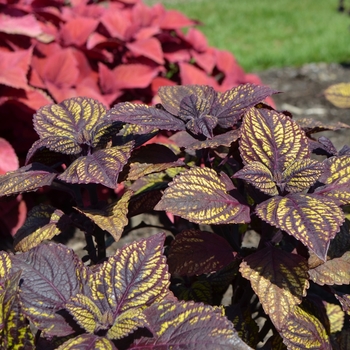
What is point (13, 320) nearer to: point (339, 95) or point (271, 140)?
point (271, 140)

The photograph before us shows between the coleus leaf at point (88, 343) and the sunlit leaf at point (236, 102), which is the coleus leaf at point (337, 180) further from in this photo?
the coleus leaf at point (88, 343)

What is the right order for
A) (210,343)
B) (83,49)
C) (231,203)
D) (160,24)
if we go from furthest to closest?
(160,24) < (83,49) < (231,203) < (210,343)

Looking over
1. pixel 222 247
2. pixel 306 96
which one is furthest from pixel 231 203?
pixel 306 96

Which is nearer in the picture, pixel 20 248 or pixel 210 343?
pixel 210 343

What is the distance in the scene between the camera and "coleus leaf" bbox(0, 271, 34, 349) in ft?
2.35

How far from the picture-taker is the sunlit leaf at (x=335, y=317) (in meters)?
1.25

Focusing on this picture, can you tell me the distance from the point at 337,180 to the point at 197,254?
29 centimetres

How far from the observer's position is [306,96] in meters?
3.92

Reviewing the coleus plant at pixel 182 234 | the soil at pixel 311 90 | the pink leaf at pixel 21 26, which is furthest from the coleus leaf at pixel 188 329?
the soil at pixel 311 90

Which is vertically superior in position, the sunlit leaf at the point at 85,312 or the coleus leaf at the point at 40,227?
the sunlit leaf at the point at 85,312

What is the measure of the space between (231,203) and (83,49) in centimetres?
161

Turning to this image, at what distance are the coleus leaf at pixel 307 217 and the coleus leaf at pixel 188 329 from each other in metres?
0.16

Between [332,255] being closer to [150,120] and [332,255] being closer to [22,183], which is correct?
[150,120]

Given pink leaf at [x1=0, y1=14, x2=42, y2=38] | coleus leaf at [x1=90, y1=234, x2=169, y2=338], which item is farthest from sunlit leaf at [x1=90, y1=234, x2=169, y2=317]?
pink leaf at [x1=0, y1=14, x2=42, y2=38]
